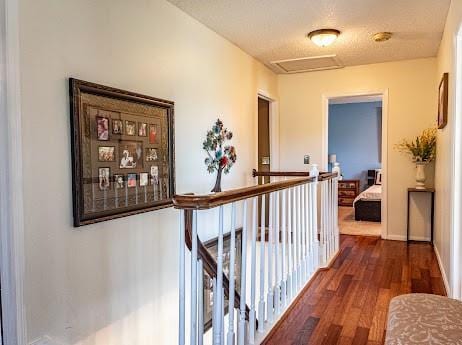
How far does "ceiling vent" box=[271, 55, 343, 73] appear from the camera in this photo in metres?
4.94

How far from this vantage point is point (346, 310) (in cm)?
275

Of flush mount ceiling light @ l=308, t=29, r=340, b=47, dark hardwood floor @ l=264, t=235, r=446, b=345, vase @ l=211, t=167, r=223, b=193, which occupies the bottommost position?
dark hardwood floor @ l=264, t=235, r=446, b=345

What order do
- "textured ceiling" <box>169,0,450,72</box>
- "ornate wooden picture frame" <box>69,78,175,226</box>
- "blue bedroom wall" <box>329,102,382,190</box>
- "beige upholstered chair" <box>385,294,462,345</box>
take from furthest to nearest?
1. "blue bedroom wall" <box>329,102,382,190</box>
2. "textured ceiling" <box>169,0,450,72</box>
3. "ornate wooden picture frame" <box>69,78,175,226</box>
4. "beige upholstered chair" <box>385,294,462,345</box>

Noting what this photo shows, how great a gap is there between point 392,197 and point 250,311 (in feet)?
12.5

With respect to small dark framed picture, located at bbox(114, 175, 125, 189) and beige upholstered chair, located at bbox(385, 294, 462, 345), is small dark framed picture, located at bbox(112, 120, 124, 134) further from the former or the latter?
beige upholstered chair, located at bbox(385, 294, 462, 345)

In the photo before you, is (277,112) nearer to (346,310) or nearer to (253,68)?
(253,68)

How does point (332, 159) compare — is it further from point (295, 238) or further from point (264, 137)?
point (295, 238)

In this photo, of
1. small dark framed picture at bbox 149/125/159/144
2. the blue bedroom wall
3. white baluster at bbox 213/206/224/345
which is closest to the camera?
white baluster at bbox 213/206/224/345

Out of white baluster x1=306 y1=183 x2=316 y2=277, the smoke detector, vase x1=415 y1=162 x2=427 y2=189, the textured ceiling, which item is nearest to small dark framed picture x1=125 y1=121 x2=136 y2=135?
the textured ceiling

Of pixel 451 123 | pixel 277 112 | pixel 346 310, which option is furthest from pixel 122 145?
pixel 277 112

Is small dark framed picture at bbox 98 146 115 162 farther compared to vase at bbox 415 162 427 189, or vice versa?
vase at bbox 415 162 427 189

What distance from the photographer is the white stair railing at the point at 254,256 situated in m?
1.64

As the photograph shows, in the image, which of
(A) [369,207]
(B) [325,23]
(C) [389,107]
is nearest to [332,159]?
(A) [369,207]

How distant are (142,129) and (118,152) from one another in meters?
0.33
